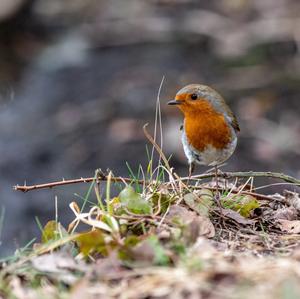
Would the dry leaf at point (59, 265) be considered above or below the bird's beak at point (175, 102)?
above

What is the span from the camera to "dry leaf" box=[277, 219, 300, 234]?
11.4 feet

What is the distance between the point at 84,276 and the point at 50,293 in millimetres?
168

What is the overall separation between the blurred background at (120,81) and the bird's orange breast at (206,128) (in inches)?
110

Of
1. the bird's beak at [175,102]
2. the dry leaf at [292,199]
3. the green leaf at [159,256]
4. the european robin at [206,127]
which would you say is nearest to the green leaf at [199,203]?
the dry leaf at [292,199]

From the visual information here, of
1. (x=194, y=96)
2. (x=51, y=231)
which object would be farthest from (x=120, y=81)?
(x=51, y=231)

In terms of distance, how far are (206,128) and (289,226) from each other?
4.95ft

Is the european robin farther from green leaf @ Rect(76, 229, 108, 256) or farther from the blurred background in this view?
the blurred background

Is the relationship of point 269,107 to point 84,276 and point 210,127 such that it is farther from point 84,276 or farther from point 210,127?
point 84,276

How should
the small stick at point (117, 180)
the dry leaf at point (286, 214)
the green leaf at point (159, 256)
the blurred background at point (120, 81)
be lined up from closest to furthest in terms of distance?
the green leaf at point (159, 256) → the small stick at point (117, 180) → the dry leaf at point (286, 214) → the blurred background at point (120, 81)

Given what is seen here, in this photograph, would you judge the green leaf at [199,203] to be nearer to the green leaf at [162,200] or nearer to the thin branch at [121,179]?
the green leaf at [162,200]

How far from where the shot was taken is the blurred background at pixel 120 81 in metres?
8.68

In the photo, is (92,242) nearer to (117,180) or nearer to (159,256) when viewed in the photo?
(159,256)

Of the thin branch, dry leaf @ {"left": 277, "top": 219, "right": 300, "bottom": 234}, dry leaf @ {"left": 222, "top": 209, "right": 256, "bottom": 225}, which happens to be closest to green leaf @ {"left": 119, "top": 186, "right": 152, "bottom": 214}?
the thin branch

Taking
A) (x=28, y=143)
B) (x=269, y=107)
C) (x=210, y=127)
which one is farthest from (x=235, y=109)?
(x=210, y=127)
